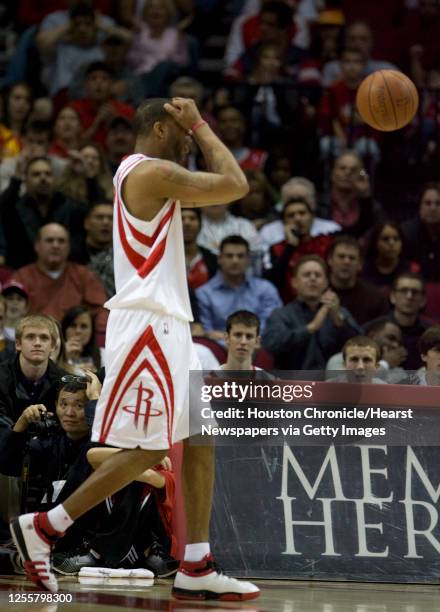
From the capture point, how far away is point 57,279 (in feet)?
37.9

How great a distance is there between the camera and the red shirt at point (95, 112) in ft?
46.2

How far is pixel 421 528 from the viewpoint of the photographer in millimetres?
7723

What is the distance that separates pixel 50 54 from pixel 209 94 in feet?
6.22

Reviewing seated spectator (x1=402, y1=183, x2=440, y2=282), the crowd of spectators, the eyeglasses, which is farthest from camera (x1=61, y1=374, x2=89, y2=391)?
seated spectator (x1=402, y1=183, x2=440, y2=282)

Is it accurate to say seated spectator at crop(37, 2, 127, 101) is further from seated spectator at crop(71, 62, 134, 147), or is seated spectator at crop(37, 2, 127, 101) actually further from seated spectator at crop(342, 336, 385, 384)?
seated spectator at crop(342, 336, 385, 384)

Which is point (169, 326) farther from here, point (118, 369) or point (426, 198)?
point (426, 198)

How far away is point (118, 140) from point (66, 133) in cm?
55

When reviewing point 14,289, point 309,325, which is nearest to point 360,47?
point 309,325

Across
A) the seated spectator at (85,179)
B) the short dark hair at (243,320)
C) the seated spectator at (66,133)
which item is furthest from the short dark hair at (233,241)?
the seated spectator at (66,133)

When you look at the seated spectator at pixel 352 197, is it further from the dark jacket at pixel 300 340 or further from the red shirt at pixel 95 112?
the red shirt at pixel 95 112

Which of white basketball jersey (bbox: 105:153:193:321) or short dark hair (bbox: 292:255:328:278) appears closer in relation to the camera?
white basketball jersey (bbox: 105:153:193:321)

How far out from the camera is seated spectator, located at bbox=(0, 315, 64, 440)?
819 centimetres

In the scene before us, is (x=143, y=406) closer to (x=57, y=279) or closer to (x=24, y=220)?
(x=57, y=279)

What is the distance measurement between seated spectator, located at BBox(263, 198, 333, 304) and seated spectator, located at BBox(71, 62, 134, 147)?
2.59 metres
